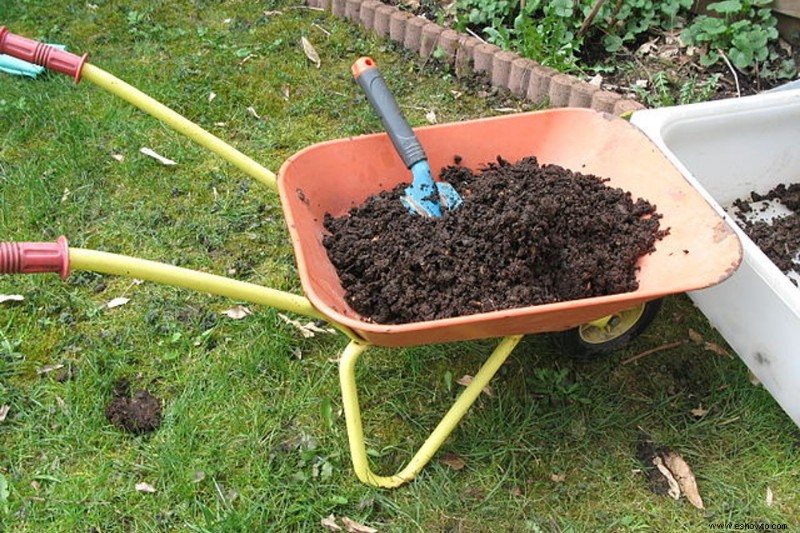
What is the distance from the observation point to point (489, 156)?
2.16 metres

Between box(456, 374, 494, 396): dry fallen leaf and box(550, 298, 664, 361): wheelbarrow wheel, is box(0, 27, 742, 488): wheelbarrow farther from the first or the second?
box(456, 374, 494, 396): dry fallen leaf

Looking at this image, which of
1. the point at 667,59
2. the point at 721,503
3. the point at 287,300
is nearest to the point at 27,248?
the point at 287,300

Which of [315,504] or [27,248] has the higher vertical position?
[27,248]

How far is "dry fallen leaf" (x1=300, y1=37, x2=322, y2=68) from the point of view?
3510mm

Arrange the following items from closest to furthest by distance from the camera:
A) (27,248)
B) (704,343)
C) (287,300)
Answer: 1. (27,248)
2. (287,300)
3. (704,343)

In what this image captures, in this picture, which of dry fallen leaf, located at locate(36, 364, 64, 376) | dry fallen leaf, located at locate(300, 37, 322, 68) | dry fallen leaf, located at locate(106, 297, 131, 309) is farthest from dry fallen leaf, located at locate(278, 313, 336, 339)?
dry fallen leaf, located at locate(300, 37, 322, 68)

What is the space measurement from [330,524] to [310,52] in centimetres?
241

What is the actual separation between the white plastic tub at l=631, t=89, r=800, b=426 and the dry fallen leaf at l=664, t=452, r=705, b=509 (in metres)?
0.30

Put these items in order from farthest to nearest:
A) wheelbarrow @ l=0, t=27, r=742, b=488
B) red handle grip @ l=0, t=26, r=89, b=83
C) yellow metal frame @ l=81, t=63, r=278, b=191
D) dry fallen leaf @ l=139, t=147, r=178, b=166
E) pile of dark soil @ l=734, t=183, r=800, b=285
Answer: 1. dry fallen leaf @ l=139, t=147, r=178, b=166
2. pile of dark soil @ l=734, t=183, r=800, b=285
3. yellow metal frame @ l=81, t=63, r=278, b=191
4. red handle grip @ l=0, t=26, r=89, b=83
5. wheelbarrow @ l=0, t=27, r=742, b=488

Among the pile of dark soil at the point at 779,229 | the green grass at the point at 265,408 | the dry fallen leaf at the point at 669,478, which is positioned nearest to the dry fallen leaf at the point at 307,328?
the green grass at the point at 265,408

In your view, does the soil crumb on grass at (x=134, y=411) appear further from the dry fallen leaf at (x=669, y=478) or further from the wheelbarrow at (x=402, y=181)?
the dry fallen leaf at (x=669, y=478)

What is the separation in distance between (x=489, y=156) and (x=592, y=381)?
28.7 inches

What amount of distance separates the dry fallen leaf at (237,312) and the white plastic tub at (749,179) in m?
1.33

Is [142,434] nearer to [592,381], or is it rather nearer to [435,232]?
[435,232]
